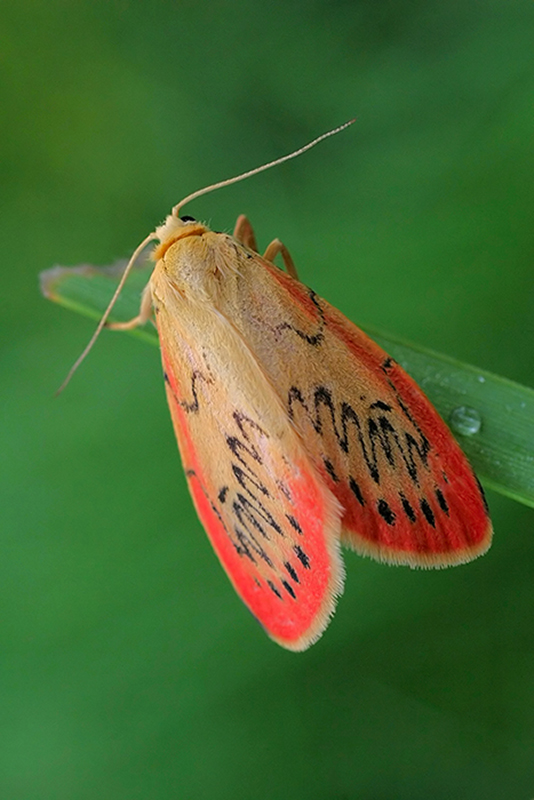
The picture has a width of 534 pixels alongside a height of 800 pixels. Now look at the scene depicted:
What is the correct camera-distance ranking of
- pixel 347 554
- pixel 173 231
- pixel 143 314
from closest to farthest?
pixel 173 231 < pixel 143 314 < pixel 347 554

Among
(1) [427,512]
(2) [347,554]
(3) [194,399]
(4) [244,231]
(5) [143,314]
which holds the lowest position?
(2) [347,554]

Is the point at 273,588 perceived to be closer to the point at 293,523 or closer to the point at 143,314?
the point at 293,523

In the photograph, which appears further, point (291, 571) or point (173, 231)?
point (173, 231)

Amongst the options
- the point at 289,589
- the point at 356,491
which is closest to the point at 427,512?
the point at 356,491

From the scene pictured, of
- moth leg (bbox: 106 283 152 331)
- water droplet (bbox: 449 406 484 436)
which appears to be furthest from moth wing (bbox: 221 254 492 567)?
moth leg (bbox: 106 283 152 331)

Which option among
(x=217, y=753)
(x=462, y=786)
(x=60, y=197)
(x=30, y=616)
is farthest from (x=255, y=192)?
(x=462, y=786)

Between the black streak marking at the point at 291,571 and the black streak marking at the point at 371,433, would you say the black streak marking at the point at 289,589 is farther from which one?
the black streak marking at the point at 371,433
